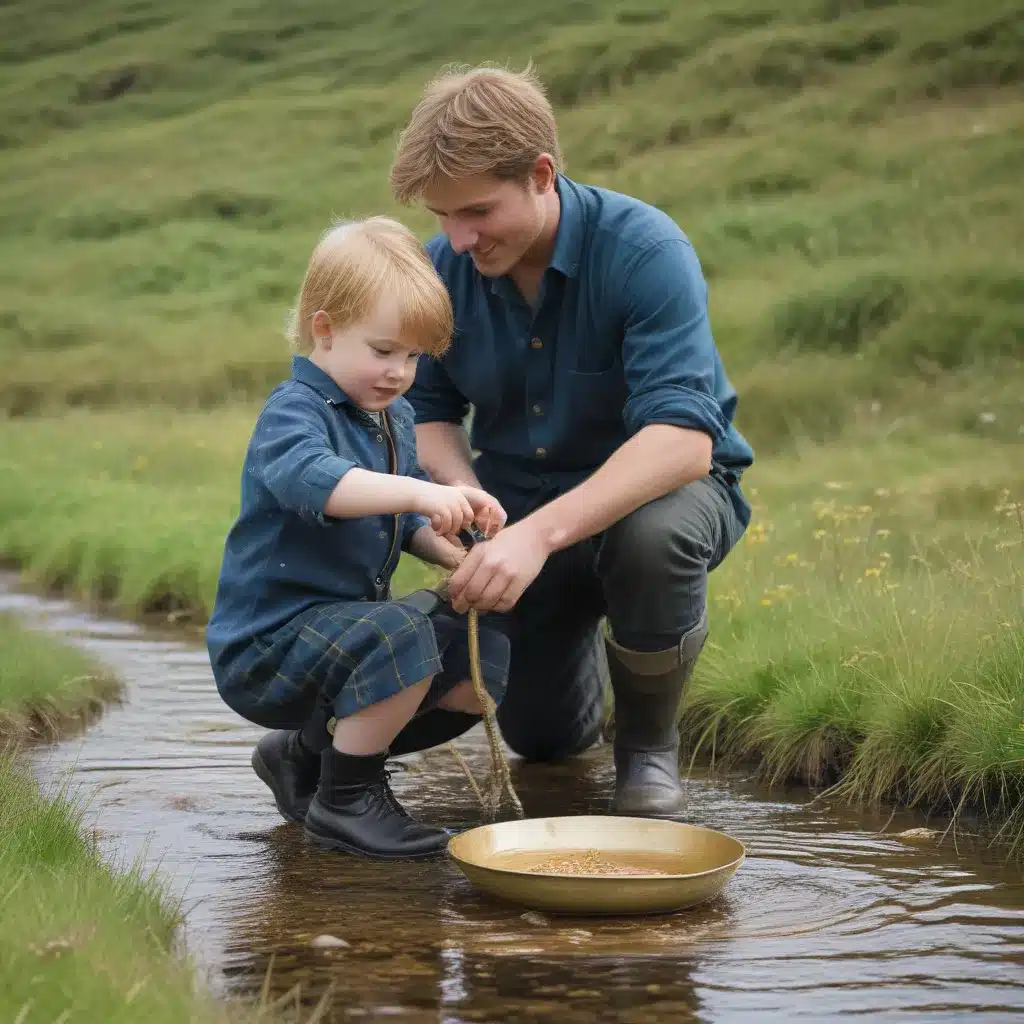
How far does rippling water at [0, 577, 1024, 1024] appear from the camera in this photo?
2828mm

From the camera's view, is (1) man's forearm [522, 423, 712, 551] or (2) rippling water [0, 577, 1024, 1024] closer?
(2) rippling water [0, 577, 1024, 1024]

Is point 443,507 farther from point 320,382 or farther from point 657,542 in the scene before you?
point 657,542

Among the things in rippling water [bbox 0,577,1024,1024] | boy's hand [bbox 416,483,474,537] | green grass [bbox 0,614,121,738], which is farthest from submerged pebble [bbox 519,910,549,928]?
green grass [bbox 0,614,121,738]

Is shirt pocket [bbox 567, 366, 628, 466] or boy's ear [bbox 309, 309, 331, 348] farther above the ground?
boy's ear [bbox 309, 309, 331, 348]

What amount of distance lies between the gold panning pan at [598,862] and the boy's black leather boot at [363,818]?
0.27 metres

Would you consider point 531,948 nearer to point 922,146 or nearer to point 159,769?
point 159,769

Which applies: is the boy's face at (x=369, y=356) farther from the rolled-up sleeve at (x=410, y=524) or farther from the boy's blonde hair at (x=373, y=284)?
the rolled-up sleeve at (x=410, y=524)

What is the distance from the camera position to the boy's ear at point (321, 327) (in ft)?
12.8

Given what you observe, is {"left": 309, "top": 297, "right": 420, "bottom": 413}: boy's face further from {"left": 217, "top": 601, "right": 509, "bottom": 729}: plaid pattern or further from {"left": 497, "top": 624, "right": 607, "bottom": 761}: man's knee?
{"left": 497, "top": 624, "right": 607, "bottom": 761}: man's knee

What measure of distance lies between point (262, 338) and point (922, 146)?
791 cm

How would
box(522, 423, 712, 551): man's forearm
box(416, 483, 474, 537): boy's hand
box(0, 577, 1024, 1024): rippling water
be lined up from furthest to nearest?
box(522, 423, 712, 551): man's forearm → box(416, 483, 474, 537): boy's hand → box(0, 577, 1024, 1024): rippling water

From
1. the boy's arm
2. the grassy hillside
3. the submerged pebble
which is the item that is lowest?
the submerged pebble

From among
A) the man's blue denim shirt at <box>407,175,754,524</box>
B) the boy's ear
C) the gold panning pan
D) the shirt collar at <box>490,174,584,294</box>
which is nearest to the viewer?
the gold panning pan

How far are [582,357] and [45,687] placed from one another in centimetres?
212
